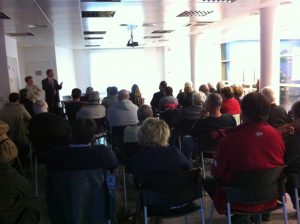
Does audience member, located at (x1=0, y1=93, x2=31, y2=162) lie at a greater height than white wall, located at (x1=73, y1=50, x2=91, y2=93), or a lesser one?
lesser

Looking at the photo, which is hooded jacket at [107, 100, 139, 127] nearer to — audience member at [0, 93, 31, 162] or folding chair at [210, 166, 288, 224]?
audience member at [0, 93, 31, 162]

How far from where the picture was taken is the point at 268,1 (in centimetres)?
550

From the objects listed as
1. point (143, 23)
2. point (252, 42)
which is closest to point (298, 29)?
point (252, 42)

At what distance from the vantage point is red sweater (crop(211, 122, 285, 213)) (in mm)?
2242

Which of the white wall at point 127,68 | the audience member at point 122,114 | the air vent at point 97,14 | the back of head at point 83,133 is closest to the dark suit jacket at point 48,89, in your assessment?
the air vent at point 97,14

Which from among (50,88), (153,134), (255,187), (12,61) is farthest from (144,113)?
(12,61)

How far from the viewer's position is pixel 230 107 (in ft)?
15.7

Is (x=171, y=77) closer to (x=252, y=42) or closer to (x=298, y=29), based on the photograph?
(x=252, y=42)

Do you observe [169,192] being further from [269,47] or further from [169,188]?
[269,47]

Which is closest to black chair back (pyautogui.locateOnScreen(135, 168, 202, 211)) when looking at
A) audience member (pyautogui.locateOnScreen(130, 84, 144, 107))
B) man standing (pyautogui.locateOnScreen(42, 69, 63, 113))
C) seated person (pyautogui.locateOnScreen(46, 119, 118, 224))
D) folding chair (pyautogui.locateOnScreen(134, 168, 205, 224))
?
folding chair (pyautogui.locateOnScreen(134, 168, 205, 224))

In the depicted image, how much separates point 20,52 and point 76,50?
384 centimetres

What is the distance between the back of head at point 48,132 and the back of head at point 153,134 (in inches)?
56.4

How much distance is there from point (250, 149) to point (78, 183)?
127 cm

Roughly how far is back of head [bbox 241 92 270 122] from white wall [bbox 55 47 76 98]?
35.1ft
